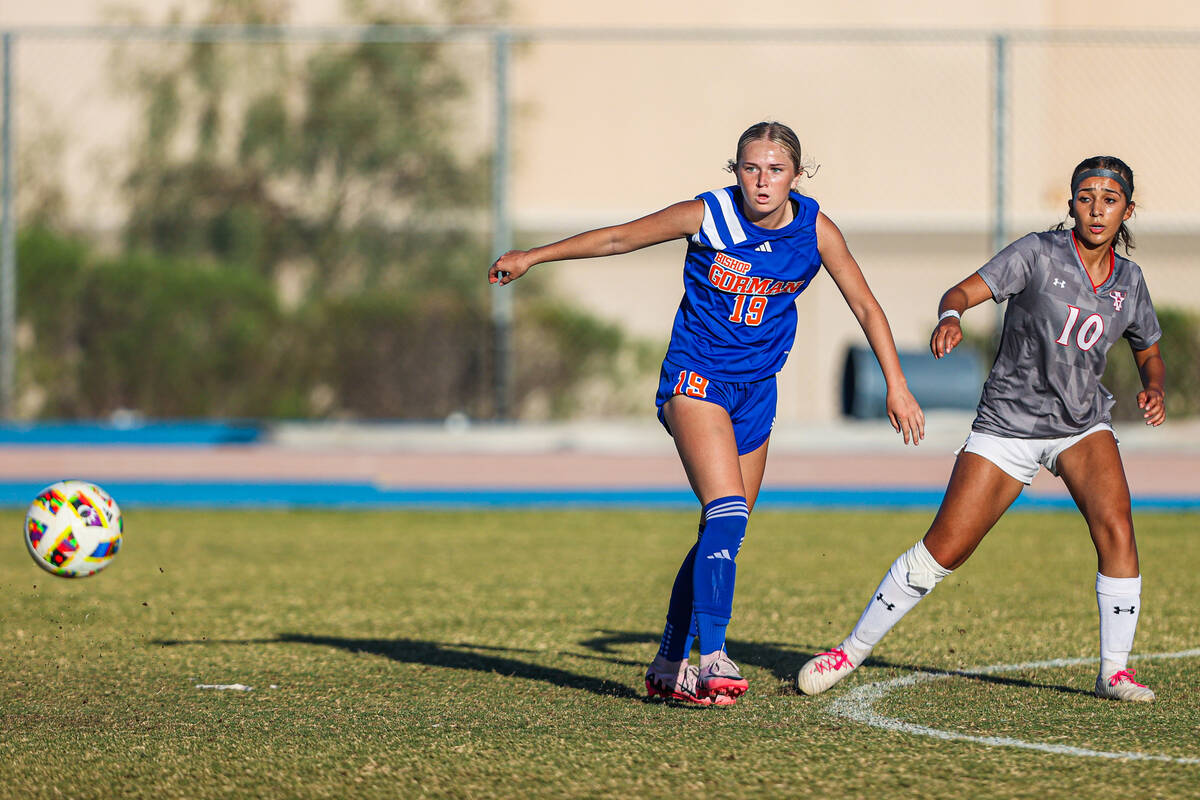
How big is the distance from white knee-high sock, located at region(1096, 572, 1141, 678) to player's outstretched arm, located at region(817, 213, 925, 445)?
962 millimetres

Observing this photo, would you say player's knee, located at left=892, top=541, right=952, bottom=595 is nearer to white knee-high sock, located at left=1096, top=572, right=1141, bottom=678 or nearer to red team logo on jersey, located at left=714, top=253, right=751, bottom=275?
white knee-high sock, located at left=1096, top=572, right=1141, bottom=678

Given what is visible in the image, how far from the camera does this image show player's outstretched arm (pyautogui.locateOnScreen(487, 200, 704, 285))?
5.59 m

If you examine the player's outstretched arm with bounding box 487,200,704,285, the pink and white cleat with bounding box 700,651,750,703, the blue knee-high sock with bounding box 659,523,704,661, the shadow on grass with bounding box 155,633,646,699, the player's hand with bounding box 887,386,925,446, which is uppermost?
the player's outstretched arm with bounding box 487,200,704,285

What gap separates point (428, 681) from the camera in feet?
20.4

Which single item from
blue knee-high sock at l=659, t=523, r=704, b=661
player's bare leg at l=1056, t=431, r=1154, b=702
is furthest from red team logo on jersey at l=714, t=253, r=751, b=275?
player's bare leg at l=1056, t=431, r=1154, b=702

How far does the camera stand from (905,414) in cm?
554

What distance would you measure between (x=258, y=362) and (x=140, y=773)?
1412 cm

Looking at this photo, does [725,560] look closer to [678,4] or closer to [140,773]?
[140,773]

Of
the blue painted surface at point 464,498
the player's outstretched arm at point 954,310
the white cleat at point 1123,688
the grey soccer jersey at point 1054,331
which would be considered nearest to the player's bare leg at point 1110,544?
the white cleat at point 1123,688

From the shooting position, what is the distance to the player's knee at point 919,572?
584cm

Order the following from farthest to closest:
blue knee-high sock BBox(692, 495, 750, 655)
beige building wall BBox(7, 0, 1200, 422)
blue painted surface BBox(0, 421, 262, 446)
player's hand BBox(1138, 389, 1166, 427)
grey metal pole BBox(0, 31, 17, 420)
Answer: beige building wall BBox(7, 0, 1200, 422) < blue painted surface BBox(0, 421, 262, 446) < grey metal pole BBox(0, 31, 17, 420) < player's hand BBox(1138, 389, 1166, 427) < blue knee-high sock BBox(692, 495, 750, 655)

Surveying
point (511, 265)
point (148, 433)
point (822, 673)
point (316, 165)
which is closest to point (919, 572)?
point (822, 673)

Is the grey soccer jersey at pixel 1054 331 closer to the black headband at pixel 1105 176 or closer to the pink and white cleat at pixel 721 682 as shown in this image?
the black headband at pixel 1105 176

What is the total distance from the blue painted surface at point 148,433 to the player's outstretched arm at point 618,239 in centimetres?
1214
